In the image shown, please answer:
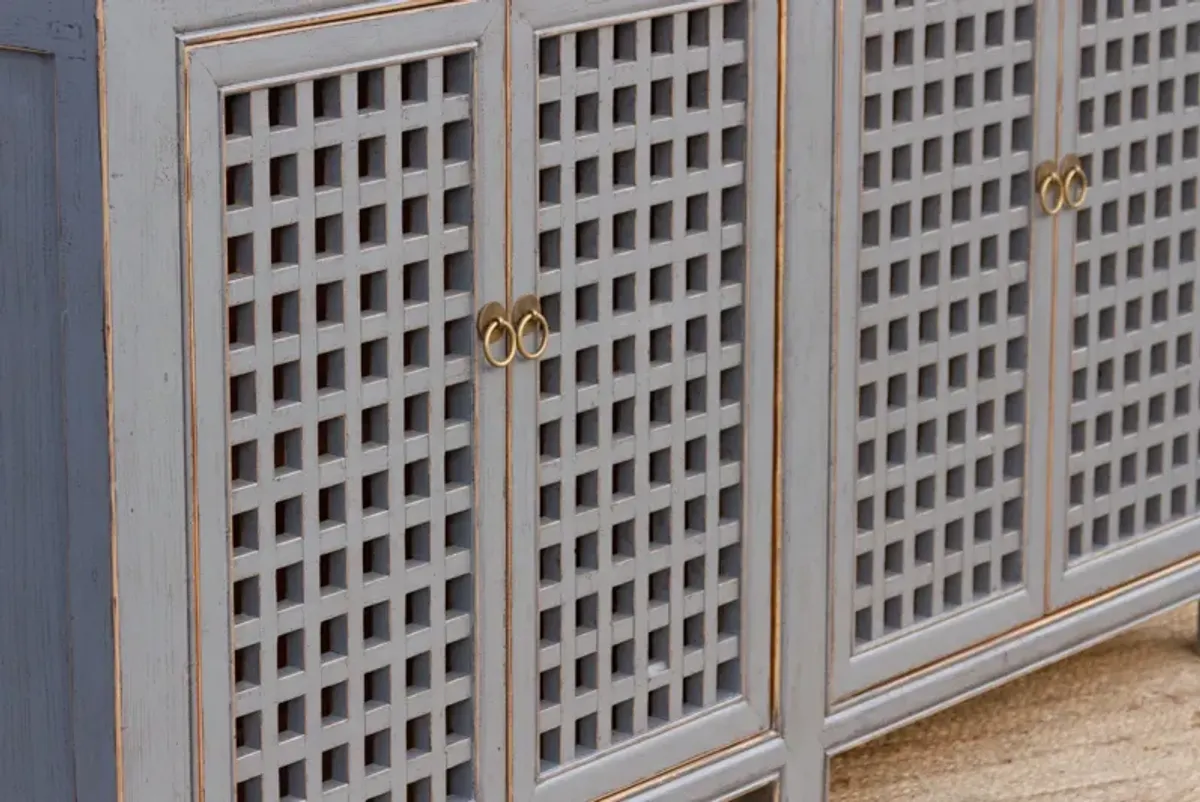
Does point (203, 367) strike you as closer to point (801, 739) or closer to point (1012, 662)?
point (801, 739)

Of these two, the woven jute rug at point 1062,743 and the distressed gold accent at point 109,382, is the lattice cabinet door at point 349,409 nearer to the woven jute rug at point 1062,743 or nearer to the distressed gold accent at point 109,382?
the distressed gold accent at point 109,382

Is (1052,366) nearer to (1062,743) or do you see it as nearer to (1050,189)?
(1050,189)

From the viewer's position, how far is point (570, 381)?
6.68ft

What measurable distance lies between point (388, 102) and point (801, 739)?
31.5 inches

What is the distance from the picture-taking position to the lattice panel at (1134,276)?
8.31ft

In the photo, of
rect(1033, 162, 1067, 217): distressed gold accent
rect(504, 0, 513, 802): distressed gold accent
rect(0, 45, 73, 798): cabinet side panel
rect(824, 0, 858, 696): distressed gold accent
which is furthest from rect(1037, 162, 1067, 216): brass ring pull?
rect(0, 45, 73, 798): cabinet side panel

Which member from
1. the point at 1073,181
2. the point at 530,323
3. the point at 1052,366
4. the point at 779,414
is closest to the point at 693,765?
the point at 779,414

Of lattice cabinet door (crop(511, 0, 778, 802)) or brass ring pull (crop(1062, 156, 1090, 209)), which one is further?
brass ring pull (crop(1062, 156, 1090, 209))

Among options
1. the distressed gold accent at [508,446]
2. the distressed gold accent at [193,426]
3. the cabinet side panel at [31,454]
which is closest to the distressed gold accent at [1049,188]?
the distressed gold accent at [508,446]

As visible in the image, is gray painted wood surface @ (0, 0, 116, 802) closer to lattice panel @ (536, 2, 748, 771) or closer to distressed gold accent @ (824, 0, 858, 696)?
lattice panel @ (536, 2, 748, 771)

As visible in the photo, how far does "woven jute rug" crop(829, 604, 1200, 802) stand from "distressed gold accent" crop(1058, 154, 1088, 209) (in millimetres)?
602

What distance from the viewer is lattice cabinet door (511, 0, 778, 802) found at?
2.00 meters

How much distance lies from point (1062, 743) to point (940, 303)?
59 centimetres

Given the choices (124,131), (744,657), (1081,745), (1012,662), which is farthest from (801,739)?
(124,131)
